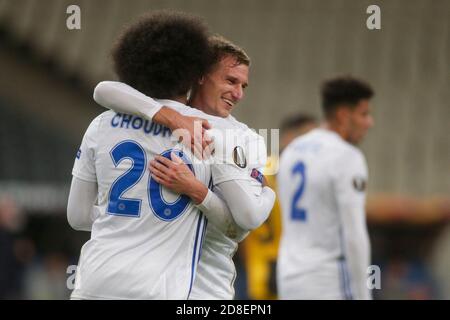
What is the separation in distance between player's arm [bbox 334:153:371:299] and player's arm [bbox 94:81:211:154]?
232 centimetres

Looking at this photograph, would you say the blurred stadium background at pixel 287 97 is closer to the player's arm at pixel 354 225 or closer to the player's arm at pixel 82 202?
the player's arm at pixel 354 225

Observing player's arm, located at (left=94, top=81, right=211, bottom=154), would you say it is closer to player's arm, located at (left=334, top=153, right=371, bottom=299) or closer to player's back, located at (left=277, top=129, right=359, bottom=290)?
player's arm, located at (left=334, top=153, right=371, bottom=299)

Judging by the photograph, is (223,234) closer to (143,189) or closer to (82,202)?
(143,189)

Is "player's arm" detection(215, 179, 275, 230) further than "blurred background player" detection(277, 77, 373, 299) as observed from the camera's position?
No

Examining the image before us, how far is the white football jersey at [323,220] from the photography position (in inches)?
215

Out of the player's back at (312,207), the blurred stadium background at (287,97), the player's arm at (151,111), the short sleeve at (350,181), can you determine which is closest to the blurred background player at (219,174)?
the player's arm at (151,111)

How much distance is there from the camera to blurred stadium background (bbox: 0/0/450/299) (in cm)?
1502

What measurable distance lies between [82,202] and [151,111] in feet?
1.60

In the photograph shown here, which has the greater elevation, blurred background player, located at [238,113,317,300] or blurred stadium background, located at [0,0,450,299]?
blurred stadium background, located at [0,0,450,299]

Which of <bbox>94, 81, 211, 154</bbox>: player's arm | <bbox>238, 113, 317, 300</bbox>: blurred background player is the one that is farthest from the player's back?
<bbox>94, 81, 211, 154</bbox>: player's arm

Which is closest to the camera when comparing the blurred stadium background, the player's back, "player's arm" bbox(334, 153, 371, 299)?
"player's arm" bbox(334, 153, 371, 299)

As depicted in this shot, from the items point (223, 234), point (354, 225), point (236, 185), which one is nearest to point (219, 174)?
point (236, 185)

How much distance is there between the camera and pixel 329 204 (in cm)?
564
